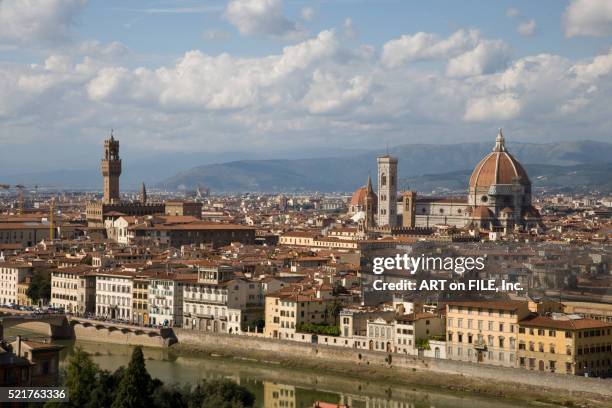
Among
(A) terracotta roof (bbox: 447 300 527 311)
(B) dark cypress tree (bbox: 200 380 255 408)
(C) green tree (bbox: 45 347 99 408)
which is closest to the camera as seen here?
(C) green tree (bbox: 45 347 99 408)

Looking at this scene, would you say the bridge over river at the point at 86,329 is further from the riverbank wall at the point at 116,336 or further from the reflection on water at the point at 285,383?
the reflection on water at the point at 285,383

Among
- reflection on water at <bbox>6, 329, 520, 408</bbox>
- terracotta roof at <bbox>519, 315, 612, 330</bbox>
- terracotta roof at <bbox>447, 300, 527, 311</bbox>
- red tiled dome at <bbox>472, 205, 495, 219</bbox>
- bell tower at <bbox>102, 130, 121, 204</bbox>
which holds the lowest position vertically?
reflection on water at <bbox>6, 329, 520, 408</bbox>

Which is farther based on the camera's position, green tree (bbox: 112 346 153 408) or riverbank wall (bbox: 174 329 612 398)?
riverbank wall (bbox: 174 329 612 398)

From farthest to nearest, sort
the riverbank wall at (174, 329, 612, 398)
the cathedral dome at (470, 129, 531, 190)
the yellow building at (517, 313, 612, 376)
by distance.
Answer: the cathedral dome at (470, 129, 531, 190) → the yellow building at (517, 313, 612, 376) → the riverbank wall at (174, 329, 612, 398)

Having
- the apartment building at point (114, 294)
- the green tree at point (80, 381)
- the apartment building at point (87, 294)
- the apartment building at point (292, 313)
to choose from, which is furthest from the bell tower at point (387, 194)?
the green tree at point (80, 381)

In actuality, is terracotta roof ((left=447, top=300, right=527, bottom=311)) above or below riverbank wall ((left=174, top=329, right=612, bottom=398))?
above

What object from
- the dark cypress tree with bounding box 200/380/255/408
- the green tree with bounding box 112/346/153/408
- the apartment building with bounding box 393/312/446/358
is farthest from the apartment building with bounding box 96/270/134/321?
the green tree with bounding box 112/346/153/408

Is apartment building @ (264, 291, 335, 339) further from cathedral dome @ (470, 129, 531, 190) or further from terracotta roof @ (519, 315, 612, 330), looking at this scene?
cathedral dome @ (470, 129, 531, 190)
